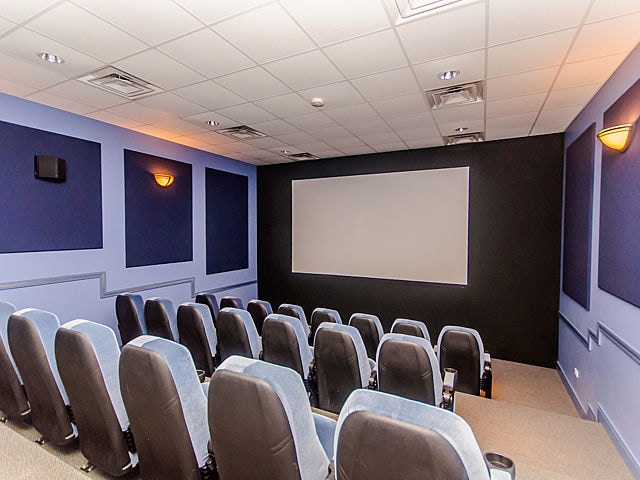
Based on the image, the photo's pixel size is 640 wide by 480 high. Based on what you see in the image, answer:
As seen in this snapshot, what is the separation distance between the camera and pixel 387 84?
9.52 feet

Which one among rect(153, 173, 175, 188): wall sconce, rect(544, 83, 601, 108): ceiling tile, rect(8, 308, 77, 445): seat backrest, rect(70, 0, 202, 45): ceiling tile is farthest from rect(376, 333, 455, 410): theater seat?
rect(153, 173, 175, 188): wall sconce

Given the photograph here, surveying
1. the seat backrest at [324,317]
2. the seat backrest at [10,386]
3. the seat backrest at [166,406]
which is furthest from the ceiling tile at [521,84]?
the seat backrest at [10,386]

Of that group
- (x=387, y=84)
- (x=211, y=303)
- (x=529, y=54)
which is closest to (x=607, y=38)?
(x=529, y=54)

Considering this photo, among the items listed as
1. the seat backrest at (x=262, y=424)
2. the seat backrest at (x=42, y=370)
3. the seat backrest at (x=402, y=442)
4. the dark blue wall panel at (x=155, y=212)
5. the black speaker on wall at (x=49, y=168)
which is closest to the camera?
the seat backrest at (x=402, y=442)

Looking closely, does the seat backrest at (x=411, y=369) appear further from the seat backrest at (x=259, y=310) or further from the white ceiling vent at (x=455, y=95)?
the white ceiling vent at (x=455, y=95)

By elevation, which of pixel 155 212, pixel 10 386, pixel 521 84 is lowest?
pixel 10 386

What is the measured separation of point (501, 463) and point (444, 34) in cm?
233

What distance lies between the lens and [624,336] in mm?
2357

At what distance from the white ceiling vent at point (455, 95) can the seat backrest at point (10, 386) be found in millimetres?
3608

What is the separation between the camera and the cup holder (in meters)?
1.19

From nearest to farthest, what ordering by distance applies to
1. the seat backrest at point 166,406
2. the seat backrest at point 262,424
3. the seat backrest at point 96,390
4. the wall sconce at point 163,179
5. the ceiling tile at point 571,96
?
1. the seat backrest at point 262,424
2. the seat backrest at point 166,406
3. the seat backrest at point 96,390
4. the ceiling tile at point 571,96
5. the wall sconce at point 163,179

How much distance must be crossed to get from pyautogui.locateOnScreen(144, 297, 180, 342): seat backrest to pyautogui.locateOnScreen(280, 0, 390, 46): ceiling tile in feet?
8.74

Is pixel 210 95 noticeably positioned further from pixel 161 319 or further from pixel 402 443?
pixel 402 443

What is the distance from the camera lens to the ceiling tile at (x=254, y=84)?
272 cm
